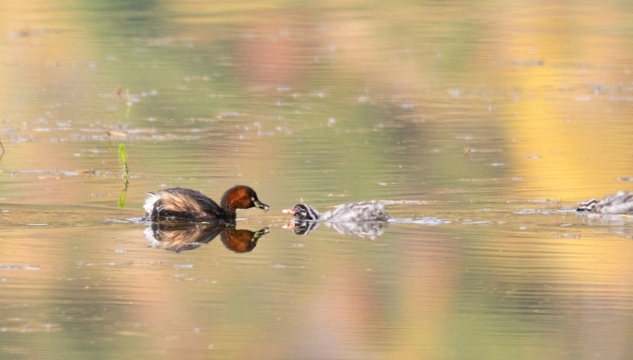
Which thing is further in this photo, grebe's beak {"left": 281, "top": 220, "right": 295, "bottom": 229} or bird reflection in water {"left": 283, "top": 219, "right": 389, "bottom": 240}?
grebe's beak {"left": 281, "top": 220, "right": 295, "bottom": 229}

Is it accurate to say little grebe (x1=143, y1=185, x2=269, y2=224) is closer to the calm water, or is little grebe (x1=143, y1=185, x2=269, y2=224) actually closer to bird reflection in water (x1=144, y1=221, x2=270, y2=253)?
bird reflection in water (x1=144, y1=221, x2=270, y2=253)

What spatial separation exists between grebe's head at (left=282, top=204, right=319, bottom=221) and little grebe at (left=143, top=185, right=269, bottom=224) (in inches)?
17.6

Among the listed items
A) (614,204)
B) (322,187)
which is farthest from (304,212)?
(614,204)

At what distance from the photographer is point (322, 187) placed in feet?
39.6

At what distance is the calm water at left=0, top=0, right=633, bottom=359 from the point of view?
24.3 ft

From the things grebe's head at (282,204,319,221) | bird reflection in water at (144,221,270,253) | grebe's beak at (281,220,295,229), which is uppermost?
grebe's head at (282,204,319,221)

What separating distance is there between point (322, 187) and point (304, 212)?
5.28ft

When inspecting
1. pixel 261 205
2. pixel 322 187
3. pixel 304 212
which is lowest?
pixel 304 212

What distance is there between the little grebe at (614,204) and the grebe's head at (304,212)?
1972 mm

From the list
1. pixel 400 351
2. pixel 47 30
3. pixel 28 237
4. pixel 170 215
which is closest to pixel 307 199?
pixel 170 215

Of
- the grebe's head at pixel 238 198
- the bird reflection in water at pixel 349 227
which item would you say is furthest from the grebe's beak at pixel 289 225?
the grebe's head at pixel 238 198

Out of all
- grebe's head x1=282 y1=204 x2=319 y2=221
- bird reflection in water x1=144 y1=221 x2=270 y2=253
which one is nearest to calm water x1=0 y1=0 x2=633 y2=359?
bird reflection in water x1=144 y1=221 x2=270 y2=253

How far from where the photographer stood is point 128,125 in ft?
52.1

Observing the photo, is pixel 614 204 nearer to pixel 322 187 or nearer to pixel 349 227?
pixel 349 227
